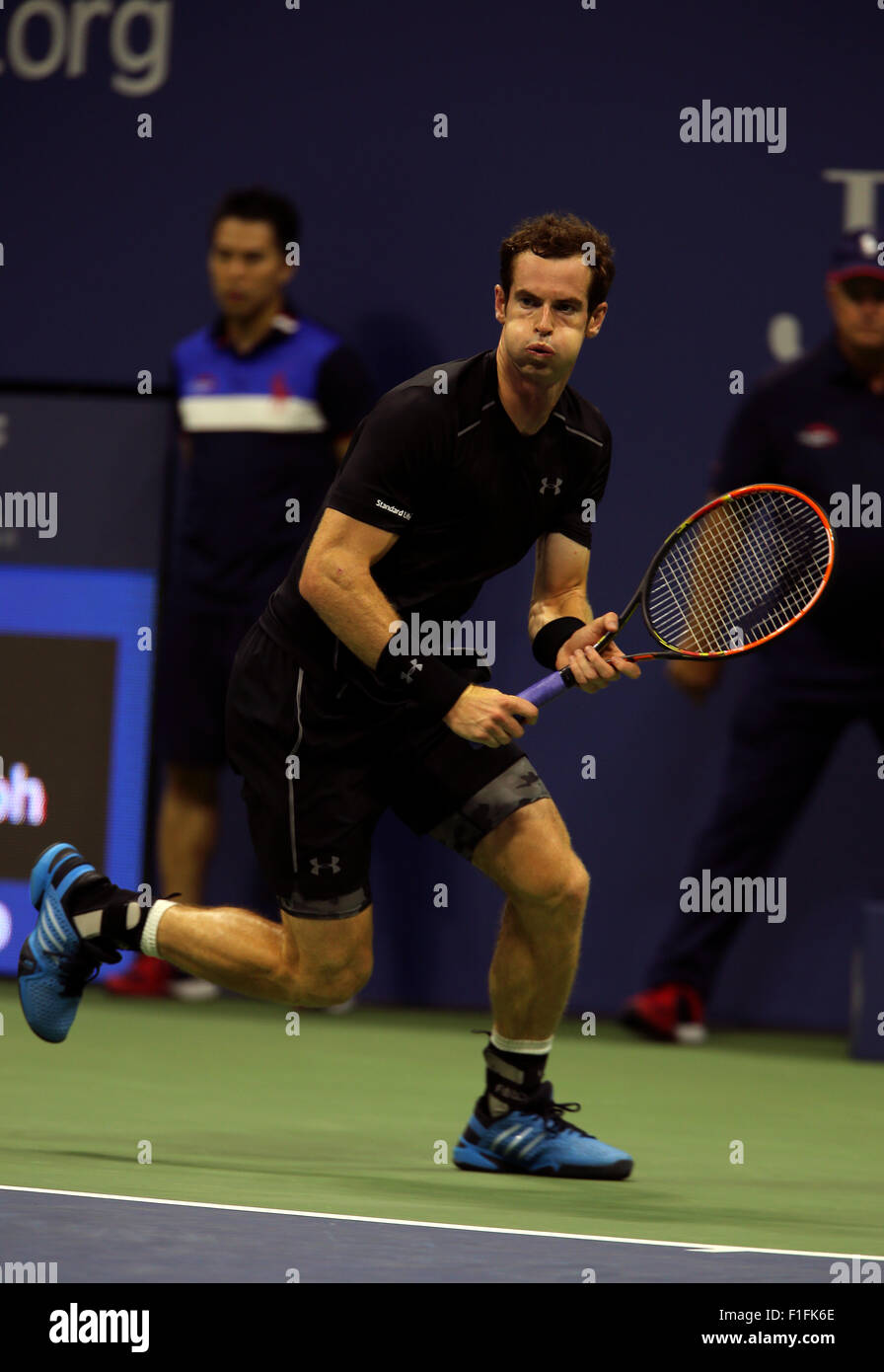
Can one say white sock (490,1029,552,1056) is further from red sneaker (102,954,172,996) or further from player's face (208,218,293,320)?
player's face (208,218,293,320)

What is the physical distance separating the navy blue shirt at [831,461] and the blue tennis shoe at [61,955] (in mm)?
2721

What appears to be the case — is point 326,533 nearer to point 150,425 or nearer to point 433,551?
point 433,551

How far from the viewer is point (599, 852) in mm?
7449

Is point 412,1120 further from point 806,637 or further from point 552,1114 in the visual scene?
A: point 806,637

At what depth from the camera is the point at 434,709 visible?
4.54 m

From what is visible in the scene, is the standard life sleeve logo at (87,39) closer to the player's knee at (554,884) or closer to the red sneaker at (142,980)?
the red sneaker at (142,980)

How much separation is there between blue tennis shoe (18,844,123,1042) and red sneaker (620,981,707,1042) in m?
2.48

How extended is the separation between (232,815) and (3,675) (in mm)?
826

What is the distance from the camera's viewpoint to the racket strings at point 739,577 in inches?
201

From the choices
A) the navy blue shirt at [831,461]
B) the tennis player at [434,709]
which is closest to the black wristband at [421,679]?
the tennis player at [434,709]

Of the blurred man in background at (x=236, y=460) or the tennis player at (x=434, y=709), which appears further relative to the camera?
the blurred man in background at (x=236, y=460)

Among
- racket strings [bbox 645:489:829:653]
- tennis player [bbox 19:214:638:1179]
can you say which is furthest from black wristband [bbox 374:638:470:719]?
racket strings [bbox 645:489:829:653]
